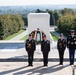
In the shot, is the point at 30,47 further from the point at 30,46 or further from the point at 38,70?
the point at 38,70

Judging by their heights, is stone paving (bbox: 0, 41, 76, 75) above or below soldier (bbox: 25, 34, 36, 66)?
below

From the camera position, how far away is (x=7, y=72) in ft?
25.6

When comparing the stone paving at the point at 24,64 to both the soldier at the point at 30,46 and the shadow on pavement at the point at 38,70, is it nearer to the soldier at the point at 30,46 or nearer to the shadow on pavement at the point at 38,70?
the shadow on pavement at the point at 38,70

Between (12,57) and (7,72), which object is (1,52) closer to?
(12,57)

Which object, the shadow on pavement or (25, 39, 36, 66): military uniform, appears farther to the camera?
(25, 39, 36, 66): military uniform

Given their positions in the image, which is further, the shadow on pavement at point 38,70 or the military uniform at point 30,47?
the military uniform at point 30,47

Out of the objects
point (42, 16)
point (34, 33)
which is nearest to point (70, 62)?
point (34, 33)

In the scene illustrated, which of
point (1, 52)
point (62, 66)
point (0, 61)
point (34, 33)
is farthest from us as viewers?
point (34, 33)

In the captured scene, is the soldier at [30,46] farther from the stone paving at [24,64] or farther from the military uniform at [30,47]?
the stone paving at [24,64]

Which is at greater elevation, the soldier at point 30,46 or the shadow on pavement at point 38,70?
the soldier at point 30,46

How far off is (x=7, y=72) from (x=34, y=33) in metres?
3.68

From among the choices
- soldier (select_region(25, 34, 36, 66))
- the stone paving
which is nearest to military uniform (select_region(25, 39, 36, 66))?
soldier (select_region(25, 34, 36, 66))

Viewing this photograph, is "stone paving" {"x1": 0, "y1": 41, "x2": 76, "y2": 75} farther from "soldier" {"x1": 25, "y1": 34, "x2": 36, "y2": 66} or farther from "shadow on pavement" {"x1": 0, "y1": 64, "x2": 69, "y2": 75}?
"soldier" {"x1": 25, "y1": 34, "x2": 36, "y2": 66}

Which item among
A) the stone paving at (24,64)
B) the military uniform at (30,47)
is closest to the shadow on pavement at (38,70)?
the stone paving at (24,64)
